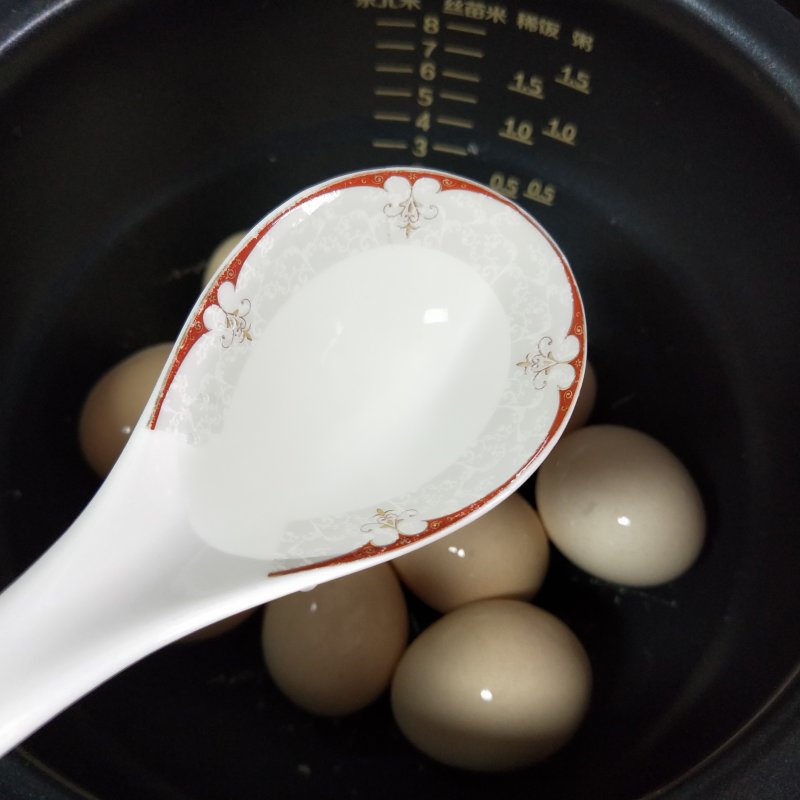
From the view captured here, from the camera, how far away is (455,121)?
88 centimetres

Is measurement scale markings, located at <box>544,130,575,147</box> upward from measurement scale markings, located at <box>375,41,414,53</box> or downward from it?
upward

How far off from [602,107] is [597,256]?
169 millimetres

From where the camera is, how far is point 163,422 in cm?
62

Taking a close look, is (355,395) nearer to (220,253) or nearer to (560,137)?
(220,253)

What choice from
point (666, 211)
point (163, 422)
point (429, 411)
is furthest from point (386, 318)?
point (666, 211)

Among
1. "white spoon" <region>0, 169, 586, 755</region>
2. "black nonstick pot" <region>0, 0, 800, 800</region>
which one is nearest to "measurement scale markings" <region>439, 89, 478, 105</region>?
"black nonstick pot" <region>0, 0, 800, 800</region>

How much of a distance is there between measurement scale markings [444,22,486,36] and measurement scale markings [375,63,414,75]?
66 millimetres

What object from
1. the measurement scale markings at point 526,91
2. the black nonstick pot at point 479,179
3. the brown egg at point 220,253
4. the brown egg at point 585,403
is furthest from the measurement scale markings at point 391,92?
the brown egg at point 585,403

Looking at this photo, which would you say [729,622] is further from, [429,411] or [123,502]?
[123,502]

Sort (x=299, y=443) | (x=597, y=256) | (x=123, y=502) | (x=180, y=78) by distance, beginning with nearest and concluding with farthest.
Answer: (x=123, y=502)
(x=299, y=443)
(x=180, y=78)
(x=597, y=256)

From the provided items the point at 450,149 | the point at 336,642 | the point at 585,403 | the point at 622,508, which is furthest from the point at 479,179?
the point at 336,642

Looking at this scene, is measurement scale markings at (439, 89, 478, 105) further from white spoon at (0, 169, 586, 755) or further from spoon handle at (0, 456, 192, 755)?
spoon handle at (0, 456, 192, 755)

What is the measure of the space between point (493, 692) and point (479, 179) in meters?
0.56

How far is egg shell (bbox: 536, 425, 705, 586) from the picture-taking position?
739 millimetres
